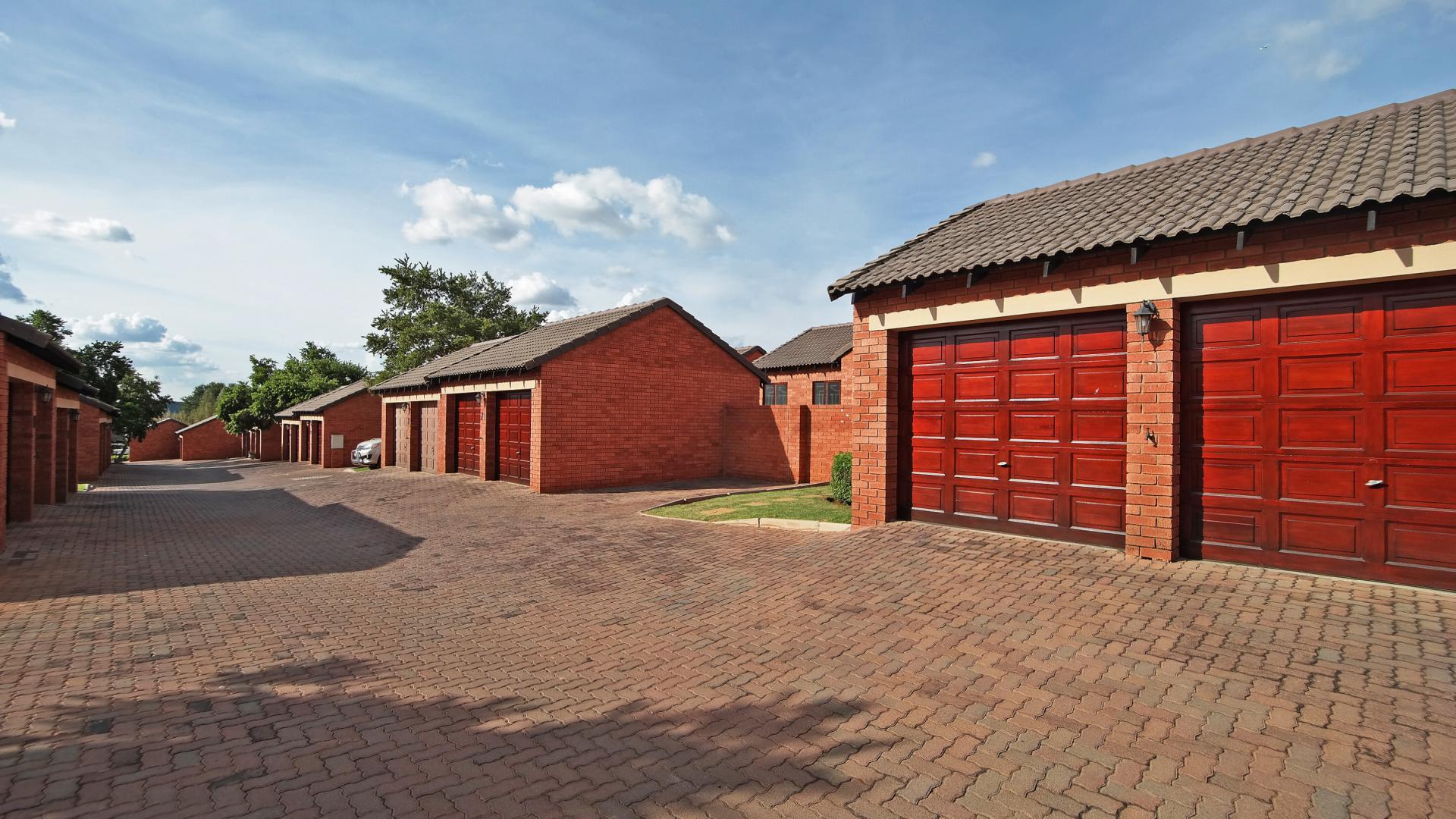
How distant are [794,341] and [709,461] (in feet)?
59.7

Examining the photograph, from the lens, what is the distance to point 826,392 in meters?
31.5

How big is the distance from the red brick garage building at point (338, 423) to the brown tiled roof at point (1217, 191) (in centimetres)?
3004

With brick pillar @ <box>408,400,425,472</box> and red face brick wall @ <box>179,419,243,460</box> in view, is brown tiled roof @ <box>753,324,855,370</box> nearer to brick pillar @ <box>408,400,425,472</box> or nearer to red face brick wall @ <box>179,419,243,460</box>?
brick pillar @ <box>408,400,425,472</box>

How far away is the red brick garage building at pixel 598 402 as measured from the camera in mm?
16609

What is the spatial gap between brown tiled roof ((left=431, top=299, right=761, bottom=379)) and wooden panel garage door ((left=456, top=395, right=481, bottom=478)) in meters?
1.10

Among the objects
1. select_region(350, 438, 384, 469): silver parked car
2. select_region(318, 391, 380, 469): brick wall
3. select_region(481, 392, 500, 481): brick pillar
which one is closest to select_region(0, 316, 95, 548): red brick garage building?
select_region(481, 392, 500, 481): brick pillar

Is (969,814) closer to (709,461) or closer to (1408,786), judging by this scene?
(1408,786)

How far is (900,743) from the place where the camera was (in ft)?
12.6

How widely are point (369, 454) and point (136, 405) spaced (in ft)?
105

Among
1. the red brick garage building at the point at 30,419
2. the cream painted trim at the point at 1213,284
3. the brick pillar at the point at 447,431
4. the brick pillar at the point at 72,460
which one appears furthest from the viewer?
the brick pillar at the point at 447,431

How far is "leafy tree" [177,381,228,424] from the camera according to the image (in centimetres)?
8131

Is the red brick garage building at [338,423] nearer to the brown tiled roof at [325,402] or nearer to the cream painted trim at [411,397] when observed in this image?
the brown tiled roof at [325,402]

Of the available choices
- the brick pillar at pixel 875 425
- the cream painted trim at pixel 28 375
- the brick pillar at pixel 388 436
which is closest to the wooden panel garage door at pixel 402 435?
the brick pillar at pixel 388 436

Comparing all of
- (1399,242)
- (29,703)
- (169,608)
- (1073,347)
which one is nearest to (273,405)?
(169,608)
